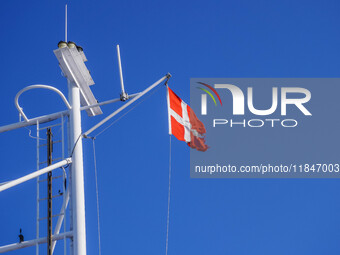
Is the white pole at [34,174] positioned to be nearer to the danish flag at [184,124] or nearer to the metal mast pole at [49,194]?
the metal mast pole at [49,194]

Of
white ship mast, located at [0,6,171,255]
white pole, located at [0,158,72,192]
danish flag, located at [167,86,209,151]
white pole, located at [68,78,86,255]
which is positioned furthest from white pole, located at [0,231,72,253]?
danish flag, located at [167,86,209,151]

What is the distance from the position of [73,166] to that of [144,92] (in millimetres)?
2698

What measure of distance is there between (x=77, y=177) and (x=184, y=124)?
15.6 ft

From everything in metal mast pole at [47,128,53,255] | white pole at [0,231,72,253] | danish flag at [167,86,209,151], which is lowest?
white pole at [0,231,72,253]

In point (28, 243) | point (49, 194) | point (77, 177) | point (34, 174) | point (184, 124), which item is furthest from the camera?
point (184, 124)

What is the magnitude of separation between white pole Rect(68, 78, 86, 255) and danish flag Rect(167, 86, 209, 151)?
2786 millimetres

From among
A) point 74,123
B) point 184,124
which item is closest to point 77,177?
point 74,123

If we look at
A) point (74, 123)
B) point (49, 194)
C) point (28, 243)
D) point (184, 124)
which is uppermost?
point (184, 124)

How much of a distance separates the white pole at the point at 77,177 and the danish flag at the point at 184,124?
110 inches

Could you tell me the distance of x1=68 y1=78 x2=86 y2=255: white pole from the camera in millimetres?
16781

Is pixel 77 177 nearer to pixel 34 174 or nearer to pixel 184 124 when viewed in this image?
pixel 34 174

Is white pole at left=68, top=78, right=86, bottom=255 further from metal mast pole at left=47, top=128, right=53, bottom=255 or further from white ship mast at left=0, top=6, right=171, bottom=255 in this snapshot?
metal mast pole at left=47, top=128, right=53, bottom=255

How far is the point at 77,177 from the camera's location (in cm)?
1738

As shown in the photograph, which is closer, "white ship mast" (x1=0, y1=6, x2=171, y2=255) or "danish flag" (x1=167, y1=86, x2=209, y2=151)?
"white ship mast" (x1=0, y1=6, x2=171, y2=255)
